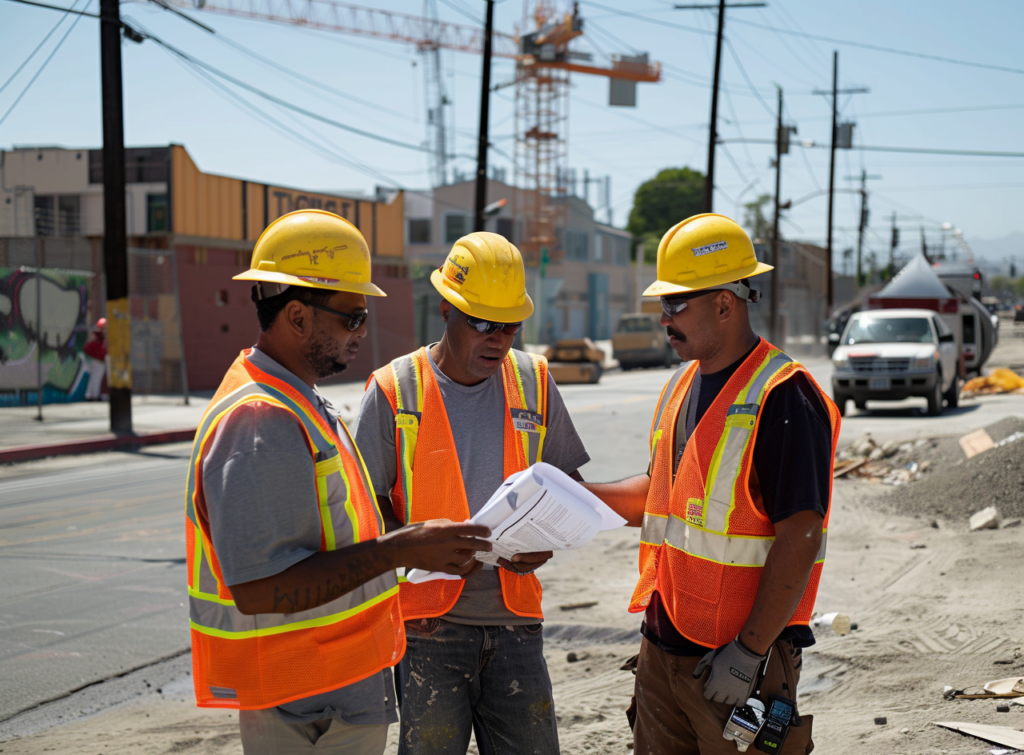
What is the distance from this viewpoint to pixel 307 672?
85.7 inches

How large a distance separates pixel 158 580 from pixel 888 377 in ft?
45.4

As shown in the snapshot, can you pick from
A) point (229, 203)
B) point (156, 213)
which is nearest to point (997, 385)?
point (229, 203)

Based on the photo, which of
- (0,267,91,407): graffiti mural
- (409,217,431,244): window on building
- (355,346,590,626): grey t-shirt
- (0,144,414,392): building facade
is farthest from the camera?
(409,217,431,244): window on building

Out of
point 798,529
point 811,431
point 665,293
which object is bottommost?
point 798,529

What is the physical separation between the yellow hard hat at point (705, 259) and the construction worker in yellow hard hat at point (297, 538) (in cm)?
95

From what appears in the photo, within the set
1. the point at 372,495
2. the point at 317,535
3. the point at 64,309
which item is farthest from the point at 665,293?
the point at 64,309

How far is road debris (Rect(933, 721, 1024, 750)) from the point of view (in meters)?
3.75

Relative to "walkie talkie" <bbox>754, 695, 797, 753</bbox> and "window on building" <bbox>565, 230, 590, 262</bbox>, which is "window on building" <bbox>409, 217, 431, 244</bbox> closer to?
"window on building" <bbox>565, 230, 590, 262</bbox>

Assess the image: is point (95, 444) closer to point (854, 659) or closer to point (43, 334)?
point (43, 334)

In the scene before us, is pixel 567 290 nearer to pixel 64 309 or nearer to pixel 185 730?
pixel 64 309

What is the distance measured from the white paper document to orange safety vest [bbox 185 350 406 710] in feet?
1.13

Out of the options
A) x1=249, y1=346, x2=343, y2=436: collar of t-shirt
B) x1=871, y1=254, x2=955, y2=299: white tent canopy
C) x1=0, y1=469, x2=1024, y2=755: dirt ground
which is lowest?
x1=0, y1=469, x2=1024, y2=755: dirt ground

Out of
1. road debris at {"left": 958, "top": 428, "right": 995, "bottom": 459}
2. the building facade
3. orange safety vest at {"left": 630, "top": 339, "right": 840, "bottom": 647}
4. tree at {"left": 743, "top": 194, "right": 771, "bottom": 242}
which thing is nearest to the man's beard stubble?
orange safety vest at {"left": 630, "top": 339, "right": 840, "bottom": 647}

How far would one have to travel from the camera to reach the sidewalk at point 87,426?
13617mm
